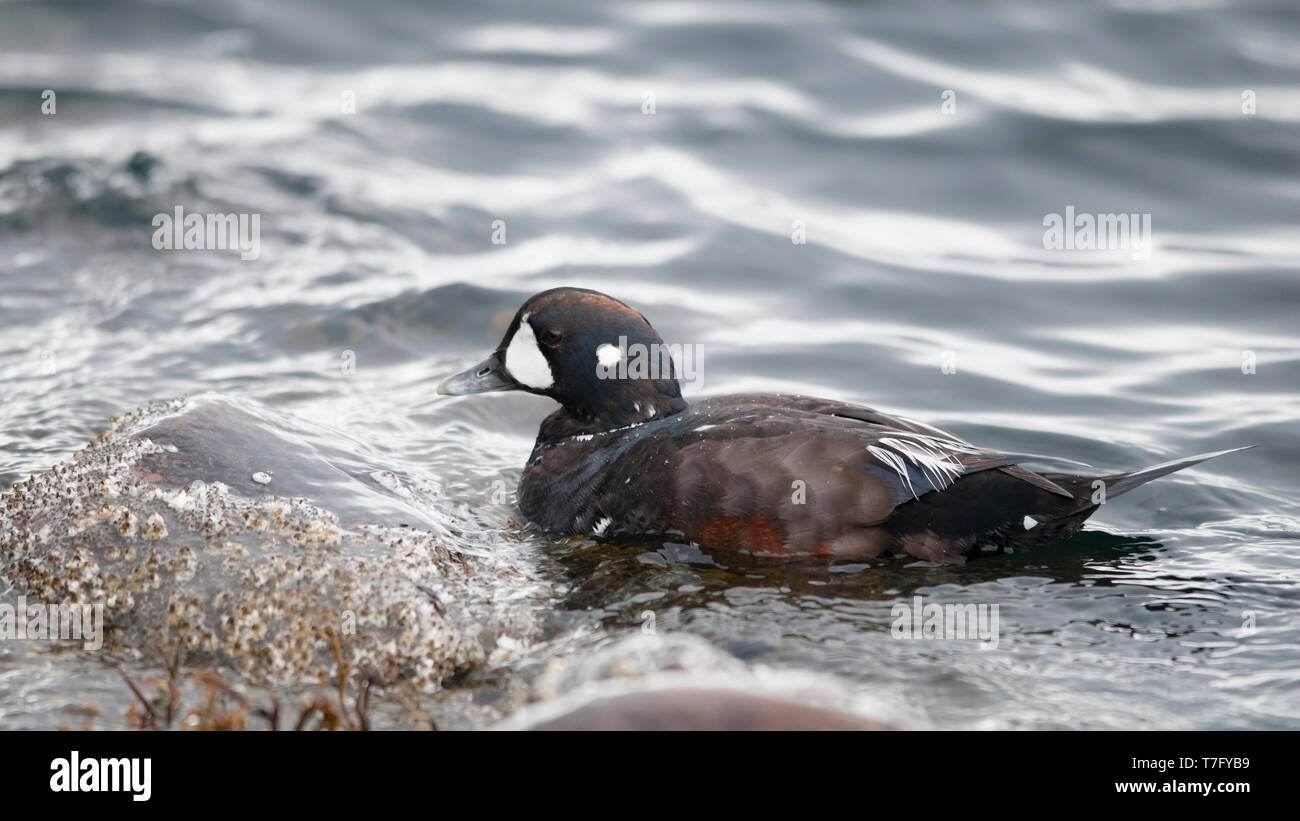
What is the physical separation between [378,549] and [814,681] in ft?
6.51

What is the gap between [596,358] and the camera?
20.5ft

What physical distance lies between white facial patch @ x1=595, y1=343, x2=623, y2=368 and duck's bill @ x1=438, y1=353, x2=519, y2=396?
575 mm

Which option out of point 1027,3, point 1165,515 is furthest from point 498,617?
point 1027,3

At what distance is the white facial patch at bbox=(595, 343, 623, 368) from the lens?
246 inches

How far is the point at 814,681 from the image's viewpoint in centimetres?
385

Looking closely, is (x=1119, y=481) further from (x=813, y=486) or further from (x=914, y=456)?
(x=813, y=486)

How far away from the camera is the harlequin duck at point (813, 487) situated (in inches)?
209

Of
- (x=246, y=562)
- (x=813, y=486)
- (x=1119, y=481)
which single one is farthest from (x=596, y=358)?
(x=1119, y=481)

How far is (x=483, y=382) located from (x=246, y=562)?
2.18 metres

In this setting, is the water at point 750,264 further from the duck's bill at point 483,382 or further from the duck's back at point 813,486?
the duck's bill at point 483,382

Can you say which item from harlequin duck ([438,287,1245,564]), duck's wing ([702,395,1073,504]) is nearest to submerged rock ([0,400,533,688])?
harlequin duck ([438,287,1245,564])

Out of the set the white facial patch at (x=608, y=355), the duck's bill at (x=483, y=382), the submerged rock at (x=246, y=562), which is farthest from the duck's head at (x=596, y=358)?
the submerged rock at (x=246, y=562)

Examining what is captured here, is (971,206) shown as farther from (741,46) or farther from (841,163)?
(741,46)
